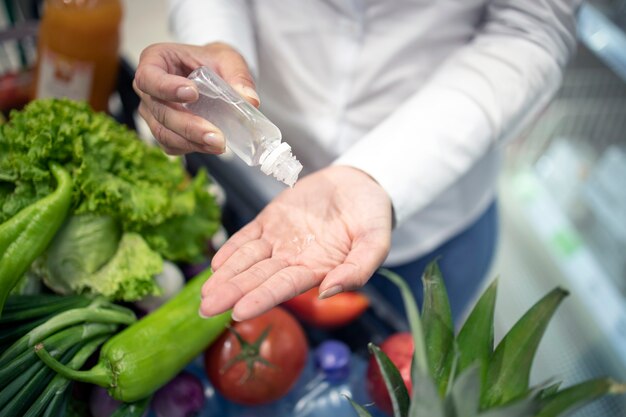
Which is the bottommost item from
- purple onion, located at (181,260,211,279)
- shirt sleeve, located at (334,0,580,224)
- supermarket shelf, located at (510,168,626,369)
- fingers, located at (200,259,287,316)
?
supermarket shelf, located at (510,168,626,369)

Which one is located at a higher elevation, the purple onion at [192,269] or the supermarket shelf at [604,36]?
the supermarket shelf at [604,36]

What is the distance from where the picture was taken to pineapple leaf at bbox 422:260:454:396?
0.54 meters

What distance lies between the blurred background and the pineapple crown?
811 millimetres

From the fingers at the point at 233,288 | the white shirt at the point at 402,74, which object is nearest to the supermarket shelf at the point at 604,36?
the white shirt at the point at 402,74

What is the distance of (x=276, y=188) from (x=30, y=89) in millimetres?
560

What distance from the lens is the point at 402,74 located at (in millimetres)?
891

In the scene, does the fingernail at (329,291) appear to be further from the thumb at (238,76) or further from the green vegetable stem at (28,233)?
the green vegetable stem at (28,233)

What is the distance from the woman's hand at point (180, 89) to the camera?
55 centimetres

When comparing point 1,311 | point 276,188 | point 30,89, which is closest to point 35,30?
point 30,89

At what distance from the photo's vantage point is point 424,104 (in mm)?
777

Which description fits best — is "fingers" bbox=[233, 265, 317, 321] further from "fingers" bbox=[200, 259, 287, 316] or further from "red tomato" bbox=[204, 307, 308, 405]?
"red tomato" bbox=[204, 307, 308, 405]

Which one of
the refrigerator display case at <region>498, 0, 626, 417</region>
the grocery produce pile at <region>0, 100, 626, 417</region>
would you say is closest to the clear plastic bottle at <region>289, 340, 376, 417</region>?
the grocery produce pile at <region>0, 100, 626, 417</region>

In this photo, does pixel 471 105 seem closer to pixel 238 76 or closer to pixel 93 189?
pixel 238 76

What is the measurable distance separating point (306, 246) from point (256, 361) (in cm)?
19
